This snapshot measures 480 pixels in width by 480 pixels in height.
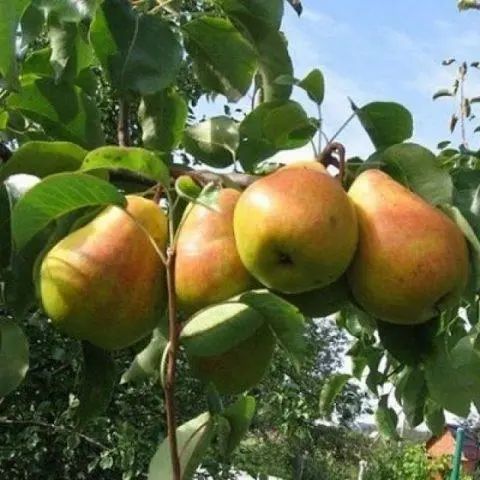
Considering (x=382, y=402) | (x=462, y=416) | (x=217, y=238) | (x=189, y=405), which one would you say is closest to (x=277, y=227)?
(x=217, y=238)

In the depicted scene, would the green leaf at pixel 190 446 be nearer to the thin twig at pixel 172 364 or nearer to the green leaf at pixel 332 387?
the thin twig at pixel 172 364

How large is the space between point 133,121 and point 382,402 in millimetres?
2135

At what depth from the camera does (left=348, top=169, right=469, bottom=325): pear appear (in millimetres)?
757

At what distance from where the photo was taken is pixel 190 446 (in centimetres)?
84

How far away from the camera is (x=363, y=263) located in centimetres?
77

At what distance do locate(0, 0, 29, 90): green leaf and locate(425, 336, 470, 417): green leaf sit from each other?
0.42m

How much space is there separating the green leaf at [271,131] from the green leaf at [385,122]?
5 centimetres

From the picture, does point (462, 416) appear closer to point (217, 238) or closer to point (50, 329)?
point (217, 238)

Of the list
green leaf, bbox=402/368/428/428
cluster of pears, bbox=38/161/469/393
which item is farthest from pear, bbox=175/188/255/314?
green leaf, bbox=402/368/428/428

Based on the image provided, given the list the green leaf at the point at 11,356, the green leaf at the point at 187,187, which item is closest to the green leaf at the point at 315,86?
the green leaf at the point at 187,187

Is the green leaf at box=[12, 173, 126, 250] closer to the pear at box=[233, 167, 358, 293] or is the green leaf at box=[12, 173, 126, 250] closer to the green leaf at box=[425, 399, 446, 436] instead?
the pear at box=[233, 167, 358, 293]

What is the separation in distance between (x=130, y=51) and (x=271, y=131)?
→ 0.49ft

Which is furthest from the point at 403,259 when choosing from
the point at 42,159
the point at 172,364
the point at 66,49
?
the point at 66,49

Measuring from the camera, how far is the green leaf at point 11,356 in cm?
84
